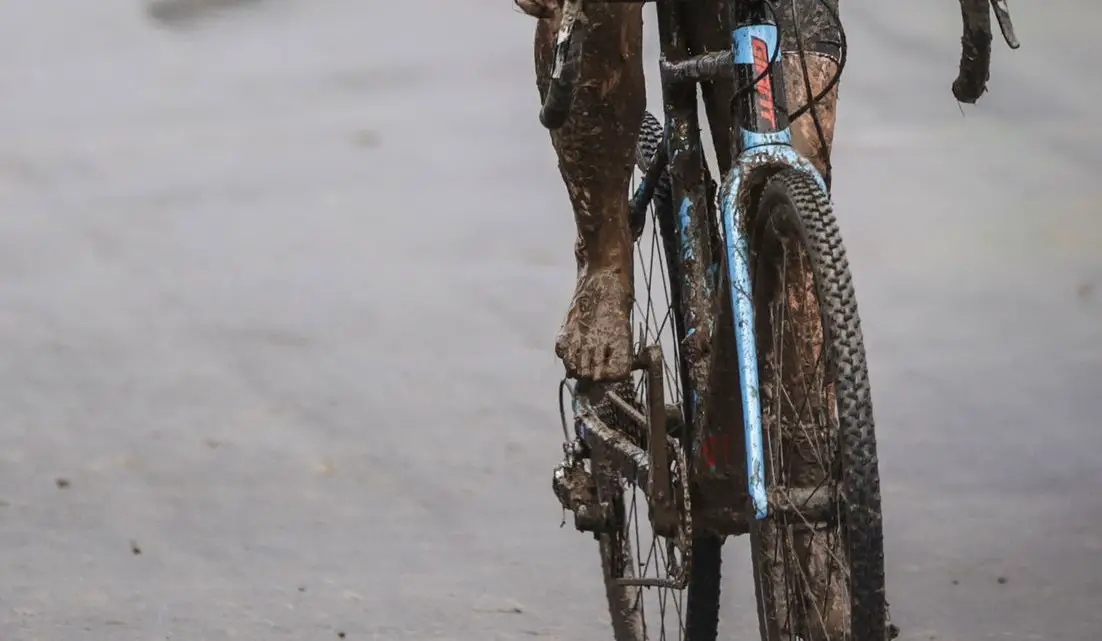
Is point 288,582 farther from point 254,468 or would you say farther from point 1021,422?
point 1021,422

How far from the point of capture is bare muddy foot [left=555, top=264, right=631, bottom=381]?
7.09 feet

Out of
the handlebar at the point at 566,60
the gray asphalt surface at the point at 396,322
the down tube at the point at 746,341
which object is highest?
the handlebar at the point at 566,60

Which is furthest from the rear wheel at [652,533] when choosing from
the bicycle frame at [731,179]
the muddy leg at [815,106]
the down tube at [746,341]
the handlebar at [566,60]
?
the handlebar at [566,60]

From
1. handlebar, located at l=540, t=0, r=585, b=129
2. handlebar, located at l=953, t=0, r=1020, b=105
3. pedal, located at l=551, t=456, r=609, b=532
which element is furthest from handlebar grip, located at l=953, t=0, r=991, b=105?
pedal, located at l=551, t=456, r=609, b=532

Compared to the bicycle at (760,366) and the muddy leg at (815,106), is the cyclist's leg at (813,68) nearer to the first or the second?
the muddy leg at (815,106)

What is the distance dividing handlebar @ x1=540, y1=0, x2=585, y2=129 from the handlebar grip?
1.40 feet

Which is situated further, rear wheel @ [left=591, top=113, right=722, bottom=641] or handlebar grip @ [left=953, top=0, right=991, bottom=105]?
rear wheel @ [left=591, top=113, right=722, bottom=641]

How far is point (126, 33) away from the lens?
20.2ft

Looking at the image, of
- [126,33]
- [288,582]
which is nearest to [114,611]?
[288,582]

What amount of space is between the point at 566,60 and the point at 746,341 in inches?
14.4

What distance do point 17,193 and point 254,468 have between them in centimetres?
215

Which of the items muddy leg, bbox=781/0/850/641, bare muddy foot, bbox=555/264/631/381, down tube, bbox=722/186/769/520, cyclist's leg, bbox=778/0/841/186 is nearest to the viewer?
down tube, bbox=722/186/769/520

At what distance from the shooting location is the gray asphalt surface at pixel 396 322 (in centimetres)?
325

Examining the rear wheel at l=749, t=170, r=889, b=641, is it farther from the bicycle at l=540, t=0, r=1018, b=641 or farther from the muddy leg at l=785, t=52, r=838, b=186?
the muddy leg at l=785, t=52, r=838, b=186
